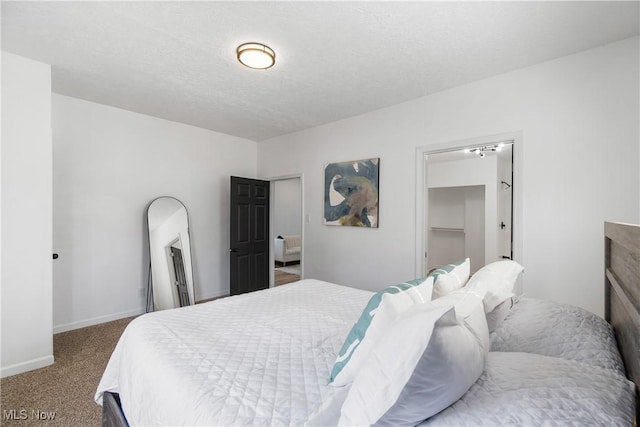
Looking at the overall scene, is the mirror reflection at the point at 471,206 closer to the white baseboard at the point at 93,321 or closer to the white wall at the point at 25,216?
the white baseboard at the point at 93,321

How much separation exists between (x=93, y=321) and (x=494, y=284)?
4142 millimetres

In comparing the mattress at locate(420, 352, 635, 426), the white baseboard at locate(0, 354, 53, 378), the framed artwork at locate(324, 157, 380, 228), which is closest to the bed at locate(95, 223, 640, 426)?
the mattress at locate(420, 352, 635, 426)

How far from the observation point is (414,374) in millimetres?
690

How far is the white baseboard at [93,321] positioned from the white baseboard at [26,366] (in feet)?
2.65

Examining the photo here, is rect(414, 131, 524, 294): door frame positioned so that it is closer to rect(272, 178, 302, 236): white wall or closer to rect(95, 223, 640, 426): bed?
rect(95, 223, 640, 426): bed

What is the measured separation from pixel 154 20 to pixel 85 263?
9.32 ft

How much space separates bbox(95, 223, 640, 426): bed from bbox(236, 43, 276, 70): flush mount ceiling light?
189 centimetres

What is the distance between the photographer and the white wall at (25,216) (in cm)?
232

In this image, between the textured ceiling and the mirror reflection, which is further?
the mirror reflection

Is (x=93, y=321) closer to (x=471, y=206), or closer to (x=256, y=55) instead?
(x=256, y=55)

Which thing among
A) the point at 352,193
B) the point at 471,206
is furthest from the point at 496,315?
the point at 471,206

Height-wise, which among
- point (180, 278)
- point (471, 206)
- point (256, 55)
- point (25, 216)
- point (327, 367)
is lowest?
point (180, 278)

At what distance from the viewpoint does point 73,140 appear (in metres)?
3.25

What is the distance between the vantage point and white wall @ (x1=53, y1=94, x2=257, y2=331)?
3.20 meters
